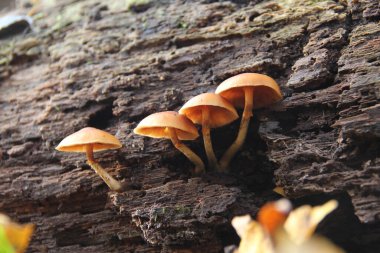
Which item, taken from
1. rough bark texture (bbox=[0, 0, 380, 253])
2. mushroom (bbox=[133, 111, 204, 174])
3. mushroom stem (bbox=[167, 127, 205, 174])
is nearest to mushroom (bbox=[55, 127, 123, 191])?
rough bark texture (bbox=[0, 0, 380, 253])

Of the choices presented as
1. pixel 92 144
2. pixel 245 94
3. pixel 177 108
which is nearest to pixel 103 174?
pixel 92 144

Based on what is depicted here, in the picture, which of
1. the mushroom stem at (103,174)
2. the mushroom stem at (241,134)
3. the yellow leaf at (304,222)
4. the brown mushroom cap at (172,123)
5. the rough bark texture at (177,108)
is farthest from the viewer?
the mushroom stem at (103,174)

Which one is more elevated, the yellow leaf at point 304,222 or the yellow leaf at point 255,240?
the yellow leaf at point 304,222

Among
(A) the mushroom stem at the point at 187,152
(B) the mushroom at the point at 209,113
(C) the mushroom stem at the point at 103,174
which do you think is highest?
(B) the mushroom at the point at 209,113

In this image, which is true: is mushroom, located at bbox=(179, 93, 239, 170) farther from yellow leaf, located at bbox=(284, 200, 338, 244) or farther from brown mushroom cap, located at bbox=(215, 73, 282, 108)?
yellow leaf, located at bbox=(284, 200, 338, 244)

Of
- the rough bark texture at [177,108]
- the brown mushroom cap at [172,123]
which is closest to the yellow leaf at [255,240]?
the rough bark texture at [177,108]

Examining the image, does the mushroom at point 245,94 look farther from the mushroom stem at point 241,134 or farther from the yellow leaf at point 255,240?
the yellow leaf at point 255,240

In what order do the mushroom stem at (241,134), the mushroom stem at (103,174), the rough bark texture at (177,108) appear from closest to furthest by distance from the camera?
the rough bark texture at (177,108) < the mushroom stem at (241,134) < the mushroom stem at (103,174)

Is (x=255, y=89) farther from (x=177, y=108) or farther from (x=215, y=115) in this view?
(x=177, y=108)
